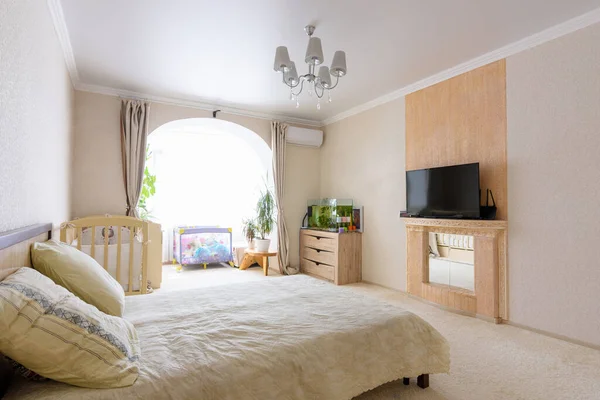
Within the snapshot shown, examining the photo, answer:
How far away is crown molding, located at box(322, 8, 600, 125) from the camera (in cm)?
258

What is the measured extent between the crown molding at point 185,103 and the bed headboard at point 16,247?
2.96 m

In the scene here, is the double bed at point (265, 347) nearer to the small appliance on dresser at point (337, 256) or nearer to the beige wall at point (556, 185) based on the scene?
the beige wall at point (556, 185)

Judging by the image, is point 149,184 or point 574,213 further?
point 149,184

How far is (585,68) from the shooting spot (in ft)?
8.49

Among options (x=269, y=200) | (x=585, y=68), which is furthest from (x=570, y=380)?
(x=269, y=200)

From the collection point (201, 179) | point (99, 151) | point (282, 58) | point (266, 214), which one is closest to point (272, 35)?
point (282, 58)

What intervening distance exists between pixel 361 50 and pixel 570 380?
2986 millimetres

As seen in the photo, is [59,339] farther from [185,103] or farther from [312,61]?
[185,103]

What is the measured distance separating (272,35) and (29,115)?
1904 millimetres

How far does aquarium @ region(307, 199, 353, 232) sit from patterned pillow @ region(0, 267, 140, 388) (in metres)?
3.77

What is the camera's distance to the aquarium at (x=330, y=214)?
15.8 ft

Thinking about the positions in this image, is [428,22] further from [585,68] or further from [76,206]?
[76,206]

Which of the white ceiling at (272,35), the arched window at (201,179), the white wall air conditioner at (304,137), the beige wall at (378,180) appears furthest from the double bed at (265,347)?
the arched window at (201,179)

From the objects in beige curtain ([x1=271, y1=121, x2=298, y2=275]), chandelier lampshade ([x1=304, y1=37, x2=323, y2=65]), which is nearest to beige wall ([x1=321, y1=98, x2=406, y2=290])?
beige curtain ([x1=271, y1=121, x2=298, y2=275])
